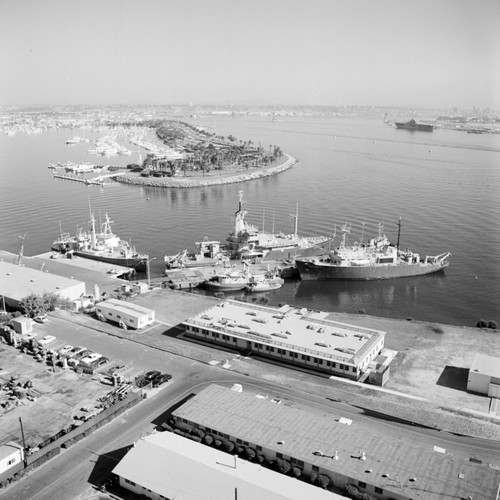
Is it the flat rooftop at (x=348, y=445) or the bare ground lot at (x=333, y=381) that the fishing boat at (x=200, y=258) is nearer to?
the bare ground lot at (x=333, y=381)

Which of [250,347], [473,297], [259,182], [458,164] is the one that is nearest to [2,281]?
[250,347]

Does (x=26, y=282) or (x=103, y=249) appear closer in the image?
(x=26, y=282)

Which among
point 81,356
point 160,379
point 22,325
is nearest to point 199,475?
point 160,379

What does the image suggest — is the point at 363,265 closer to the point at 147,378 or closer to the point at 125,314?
the point at 125,314

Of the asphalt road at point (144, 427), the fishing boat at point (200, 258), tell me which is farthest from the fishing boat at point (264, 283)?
the asphalt road at point (144, 427)

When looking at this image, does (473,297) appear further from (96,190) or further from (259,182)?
(96,190)
